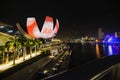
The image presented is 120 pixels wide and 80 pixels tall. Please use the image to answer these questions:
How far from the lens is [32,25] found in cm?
3594

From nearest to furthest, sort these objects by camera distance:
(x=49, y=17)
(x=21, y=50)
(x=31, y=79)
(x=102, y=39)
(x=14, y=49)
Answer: (x=31, y=79) → (x=14, y=49) → (x=21, y=50) → (x=49, y=17) → (x=102, y=39)

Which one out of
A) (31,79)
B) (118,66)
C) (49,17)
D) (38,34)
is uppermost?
(49,17)

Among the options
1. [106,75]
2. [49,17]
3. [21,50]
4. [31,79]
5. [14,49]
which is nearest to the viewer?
[106,75]

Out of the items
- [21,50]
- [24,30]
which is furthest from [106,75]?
[24,30]

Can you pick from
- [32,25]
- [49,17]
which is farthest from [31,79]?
[49,17]

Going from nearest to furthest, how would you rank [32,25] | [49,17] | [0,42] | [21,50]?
[21,50] → [0,42] → [32,25] → [49,17]

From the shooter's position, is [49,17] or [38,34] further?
[49,17]

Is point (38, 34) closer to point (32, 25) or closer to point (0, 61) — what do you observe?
point (32, 25)

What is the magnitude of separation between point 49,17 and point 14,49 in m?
24.6

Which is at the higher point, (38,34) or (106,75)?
(38,34)

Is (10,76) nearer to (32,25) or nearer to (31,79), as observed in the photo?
(31,79)

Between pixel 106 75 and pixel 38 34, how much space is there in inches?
1246

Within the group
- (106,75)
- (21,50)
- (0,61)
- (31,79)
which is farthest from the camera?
(21,50)

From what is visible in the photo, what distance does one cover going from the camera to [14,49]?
16.9 metres
